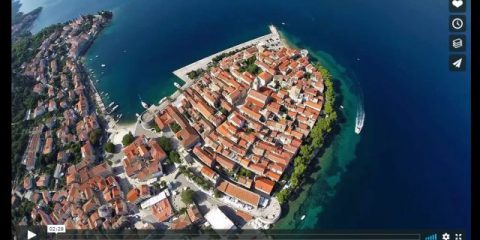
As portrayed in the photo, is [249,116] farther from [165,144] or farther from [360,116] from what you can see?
[360,116]

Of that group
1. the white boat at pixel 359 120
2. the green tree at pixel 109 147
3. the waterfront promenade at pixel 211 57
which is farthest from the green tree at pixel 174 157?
the white boat at pixel 359 120

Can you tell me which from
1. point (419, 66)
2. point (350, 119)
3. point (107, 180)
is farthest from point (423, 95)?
point (107, 180)

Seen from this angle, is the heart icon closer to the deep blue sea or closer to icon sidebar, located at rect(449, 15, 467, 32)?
icon sidebar, located at rect(449, 15, 467, 32)

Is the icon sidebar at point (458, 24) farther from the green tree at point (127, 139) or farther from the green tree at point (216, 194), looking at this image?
the green tree at point (127, 139)

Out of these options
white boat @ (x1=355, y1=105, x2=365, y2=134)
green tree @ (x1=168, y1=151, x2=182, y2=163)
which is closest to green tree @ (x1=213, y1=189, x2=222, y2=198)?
green tree @ (x1=168, y1=151, x2=182, y2=163)

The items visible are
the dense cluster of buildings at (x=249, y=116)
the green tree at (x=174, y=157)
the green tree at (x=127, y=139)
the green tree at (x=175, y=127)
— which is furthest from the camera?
the green tree at (x=175, y=127)

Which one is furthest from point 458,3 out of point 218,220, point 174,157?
point 174,157

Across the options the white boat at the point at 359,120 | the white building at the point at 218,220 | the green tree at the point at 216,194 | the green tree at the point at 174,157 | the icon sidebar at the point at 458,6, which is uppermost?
the icon sidebar at the point at 458,6
